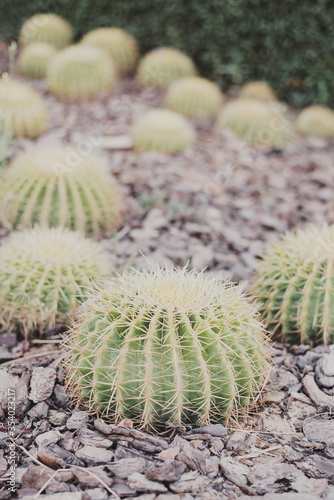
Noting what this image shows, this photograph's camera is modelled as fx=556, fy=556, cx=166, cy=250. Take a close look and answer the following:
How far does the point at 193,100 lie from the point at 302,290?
12.6 ft

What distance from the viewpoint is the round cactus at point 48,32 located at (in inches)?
299

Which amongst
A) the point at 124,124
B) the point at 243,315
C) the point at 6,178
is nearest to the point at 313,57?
the point at 124,124

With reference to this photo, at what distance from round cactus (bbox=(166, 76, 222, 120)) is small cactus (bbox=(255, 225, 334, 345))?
3.52 meters

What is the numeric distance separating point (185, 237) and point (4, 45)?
6.04 meters

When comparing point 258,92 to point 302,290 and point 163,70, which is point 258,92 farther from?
point 302,290

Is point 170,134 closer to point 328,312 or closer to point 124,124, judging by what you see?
point 124,124

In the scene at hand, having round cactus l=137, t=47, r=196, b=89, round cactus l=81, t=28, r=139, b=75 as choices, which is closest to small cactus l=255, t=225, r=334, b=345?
round cactus l=137, t=47, r=196, b=89

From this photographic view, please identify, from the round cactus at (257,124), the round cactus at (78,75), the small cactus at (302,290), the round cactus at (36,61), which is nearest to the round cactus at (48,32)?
the round cactus at (36,61)

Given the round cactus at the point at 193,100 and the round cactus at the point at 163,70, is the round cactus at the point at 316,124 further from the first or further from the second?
the round cactus at the point at 163,70

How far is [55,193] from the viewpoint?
11.5 feet

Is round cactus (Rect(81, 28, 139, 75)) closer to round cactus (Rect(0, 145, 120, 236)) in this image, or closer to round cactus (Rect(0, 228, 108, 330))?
round cactus (Rect(0, 145, 120, 236))

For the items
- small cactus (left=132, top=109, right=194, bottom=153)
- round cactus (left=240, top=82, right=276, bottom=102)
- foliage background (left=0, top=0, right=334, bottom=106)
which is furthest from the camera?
round cactus (left=240, top=82, right=276, bottom=102)

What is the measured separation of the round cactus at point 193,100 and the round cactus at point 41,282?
3601mm

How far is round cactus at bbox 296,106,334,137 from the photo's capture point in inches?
230
